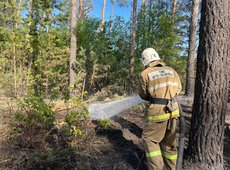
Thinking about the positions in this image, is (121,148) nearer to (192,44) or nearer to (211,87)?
(211,87)

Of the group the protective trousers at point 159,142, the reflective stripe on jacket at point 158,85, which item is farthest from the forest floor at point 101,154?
the reflective stripe on jacket at point 158,85

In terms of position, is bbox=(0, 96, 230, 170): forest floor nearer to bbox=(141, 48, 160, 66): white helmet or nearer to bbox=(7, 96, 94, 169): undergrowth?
bbox=(7, 96, 94, 169): undergrowth

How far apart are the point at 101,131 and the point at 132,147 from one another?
867 millimetres

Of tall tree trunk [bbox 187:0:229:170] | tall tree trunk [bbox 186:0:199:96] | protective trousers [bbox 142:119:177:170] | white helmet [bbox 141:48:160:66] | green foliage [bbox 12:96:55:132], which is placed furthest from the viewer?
tall tree trunk [bbox 186:0:199:96]

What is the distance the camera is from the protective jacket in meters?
3.09

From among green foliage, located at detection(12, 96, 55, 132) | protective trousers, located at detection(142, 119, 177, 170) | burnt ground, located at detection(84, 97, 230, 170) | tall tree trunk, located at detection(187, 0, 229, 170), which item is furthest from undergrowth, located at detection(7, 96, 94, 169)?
tall tree trunk, located at detection(187, 0, 229, 170)

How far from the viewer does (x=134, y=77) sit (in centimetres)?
1622

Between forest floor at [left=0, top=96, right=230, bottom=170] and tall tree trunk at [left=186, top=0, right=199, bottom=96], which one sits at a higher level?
tall tree trunk at [left=186, top=0, right=199, bottom=96]

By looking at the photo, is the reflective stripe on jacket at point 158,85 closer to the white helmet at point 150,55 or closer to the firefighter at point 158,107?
the firefighter at point 158,107

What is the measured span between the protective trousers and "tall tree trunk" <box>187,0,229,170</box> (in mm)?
294

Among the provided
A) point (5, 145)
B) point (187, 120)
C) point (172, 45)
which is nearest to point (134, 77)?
point (172, 45)

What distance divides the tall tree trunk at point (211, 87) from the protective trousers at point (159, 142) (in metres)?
0.29

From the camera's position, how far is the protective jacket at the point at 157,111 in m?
3.09

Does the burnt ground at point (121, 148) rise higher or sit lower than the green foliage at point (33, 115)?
lower
